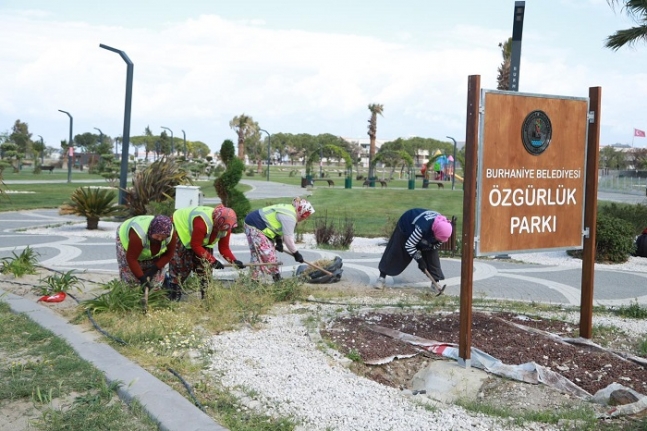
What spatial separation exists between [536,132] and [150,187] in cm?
1227

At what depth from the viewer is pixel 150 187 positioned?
55.1 ft

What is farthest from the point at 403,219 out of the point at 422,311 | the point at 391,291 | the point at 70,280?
the point at 70,280

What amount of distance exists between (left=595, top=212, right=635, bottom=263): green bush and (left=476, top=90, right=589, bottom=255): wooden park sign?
6.80 metres

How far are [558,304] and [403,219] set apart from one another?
2.18 m

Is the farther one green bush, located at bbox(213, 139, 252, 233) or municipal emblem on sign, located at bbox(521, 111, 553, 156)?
green bush, located at bbox(213, 139, 252, 233)

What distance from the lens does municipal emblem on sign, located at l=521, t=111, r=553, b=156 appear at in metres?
6.08

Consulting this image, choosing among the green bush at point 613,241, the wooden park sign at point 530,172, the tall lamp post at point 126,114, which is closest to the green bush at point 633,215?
the green bush at point 613,241

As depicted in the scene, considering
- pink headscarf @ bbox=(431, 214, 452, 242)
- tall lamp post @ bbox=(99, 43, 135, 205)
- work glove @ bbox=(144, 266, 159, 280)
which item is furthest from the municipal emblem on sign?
tall lamp post @ bbox=(99, 43, 135, 205)

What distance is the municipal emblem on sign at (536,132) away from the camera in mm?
6082

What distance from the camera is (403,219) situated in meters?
8.90

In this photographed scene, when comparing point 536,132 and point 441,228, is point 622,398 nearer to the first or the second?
point 536,132

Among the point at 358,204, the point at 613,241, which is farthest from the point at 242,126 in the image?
the point at 613,241

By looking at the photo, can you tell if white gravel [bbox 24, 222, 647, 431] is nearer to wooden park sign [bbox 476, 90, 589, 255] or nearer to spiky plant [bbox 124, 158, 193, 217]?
wooden park sign [bbox 476, 90, 589, 255]

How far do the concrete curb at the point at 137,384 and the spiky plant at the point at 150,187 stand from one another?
404 inches
